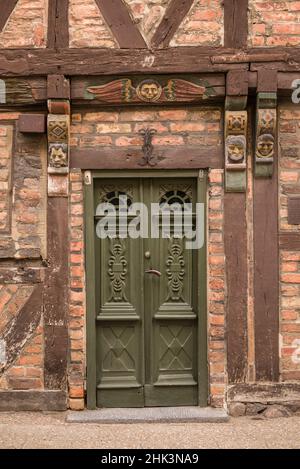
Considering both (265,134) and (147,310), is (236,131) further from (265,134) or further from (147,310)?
(147,310)

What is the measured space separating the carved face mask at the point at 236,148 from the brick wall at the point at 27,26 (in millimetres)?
1748

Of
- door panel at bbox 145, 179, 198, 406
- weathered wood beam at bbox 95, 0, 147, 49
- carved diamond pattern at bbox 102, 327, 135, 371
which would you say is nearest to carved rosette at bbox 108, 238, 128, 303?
door panel at bbox 145, 179, 198, 406

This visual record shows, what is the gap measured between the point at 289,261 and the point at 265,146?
0.99 meters

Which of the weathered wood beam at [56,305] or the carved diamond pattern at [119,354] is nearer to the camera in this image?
the weathered wood beam at [56,305]

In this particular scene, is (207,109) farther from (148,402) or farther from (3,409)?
(3,409)

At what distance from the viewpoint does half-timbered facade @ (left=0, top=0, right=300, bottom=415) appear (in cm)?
488

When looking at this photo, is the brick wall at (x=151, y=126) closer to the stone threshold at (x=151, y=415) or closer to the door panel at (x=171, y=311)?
the door panel at (x=171, y=311)

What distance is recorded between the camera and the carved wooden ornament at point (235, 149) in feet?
16.0

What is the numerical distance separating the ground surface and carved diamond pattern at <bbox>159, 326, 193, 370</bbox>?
538 millimetres

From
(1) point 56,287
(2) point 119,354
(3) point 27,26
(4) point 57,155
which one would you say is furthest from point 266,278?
(3) point 27,26

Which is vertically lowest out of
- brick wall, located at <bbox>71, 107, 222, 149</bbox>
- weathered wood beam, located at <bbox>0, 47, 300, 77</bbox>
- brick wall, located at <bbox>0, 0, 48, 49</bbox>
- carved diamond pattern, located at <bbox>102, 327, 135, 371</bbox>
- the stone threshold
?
the stone threshold

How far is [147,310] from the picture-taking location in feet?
16.8

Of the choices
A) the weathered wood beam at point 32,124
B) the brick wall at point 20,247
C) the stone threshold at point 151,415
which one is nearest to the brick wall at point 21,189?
the brick wall at point 20,247

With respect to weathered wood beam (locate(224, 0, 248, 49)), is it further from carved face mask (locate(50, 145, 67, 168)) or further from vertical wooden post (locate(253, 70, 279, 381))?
carved face mask (locate(50, 145, 67, 168))
